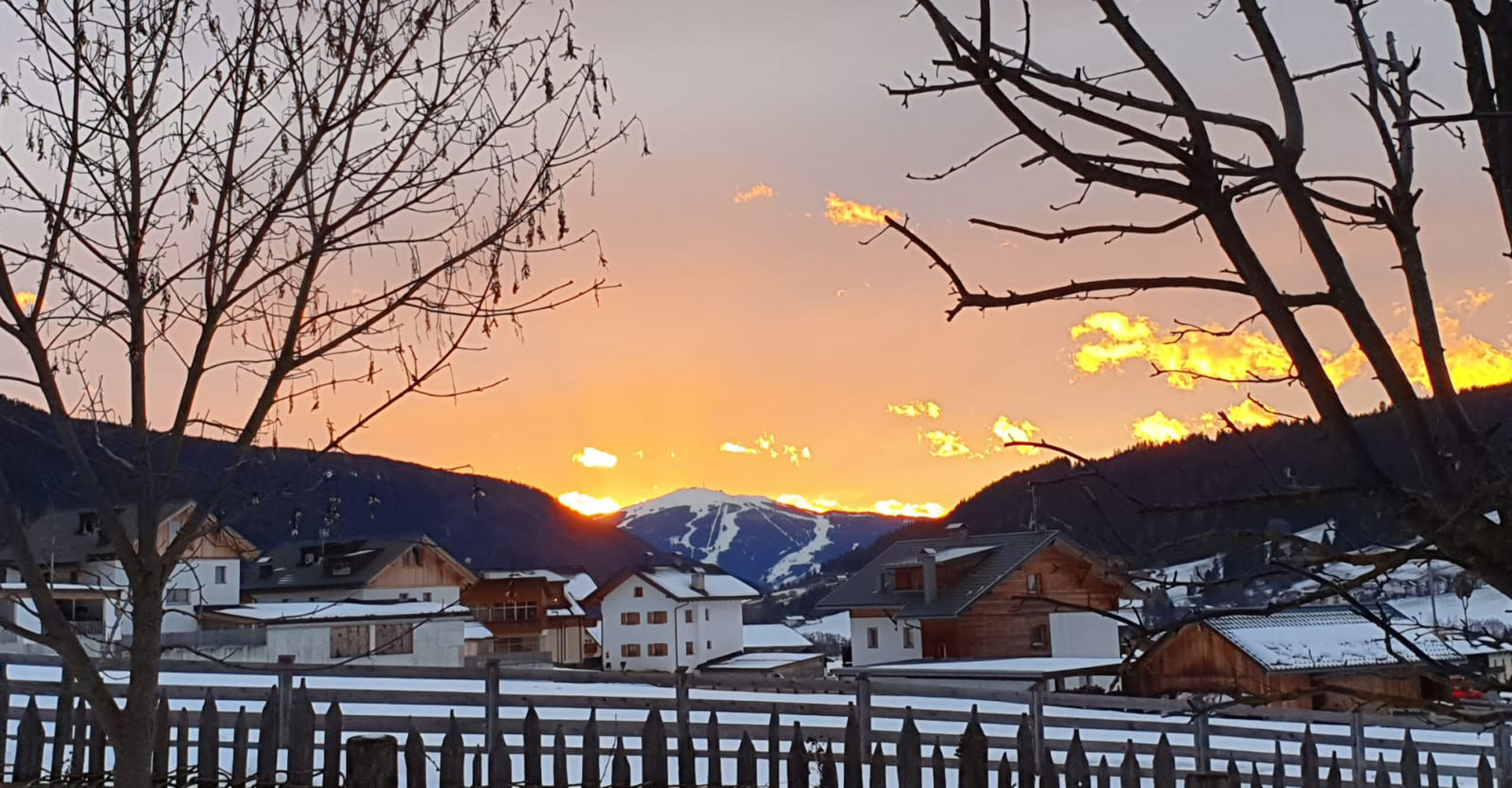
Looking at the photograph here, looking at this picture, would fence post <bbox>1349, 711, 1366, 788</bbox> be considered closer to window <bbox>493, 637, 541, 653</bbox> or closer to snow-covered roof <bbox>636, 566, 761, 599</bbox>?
snow-covered roof <bbox>636, 566, 761, 599</bbox>

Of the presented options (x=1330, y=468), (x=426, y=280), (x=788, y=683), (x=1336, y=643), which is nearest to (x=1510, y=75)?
(x=1330, y=468)

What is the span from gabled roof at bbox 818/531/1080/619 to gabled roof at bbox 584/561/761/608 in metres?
18.6

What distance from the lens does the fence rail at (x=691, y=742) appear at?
6.95m

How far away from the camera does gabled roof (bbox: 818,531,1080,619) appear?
42.1 metres

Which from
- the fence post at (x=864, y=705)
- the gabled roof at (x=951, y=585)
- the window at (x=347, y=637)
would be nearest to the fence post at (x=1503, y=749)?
the fence post at (x=864, y=705)

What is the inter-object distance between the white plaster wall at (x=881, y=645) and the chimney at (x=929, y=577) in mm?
1118

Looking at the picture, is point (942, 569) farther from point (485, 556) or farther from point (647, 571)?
point (485, 556)

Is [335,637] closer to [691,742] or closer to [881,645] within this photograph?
[881,645]

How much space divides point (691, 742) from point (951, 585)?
3735 centimetres

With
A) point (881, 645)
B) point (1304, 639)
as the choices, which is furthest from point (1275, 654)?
point (881, 645)

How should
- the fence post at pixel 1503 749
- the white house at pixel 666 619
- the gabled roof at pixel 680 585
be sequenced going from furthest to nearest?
1. the gabled roof at pixel 680 585
2. the white house at pixel 666 619
3. the fence post at pixel 1503 749

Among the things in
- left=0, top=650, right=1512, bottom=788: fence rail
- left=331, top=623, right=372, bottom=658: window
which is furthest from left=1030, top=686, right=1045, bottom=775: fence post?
left=331, top=623, right=372, bottom=658: window

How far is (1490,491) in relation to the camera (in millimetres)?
1999

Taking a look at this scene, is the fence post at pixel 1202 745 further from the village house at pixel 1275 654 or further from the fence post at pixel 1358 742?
the village house at pixel 1275 654
